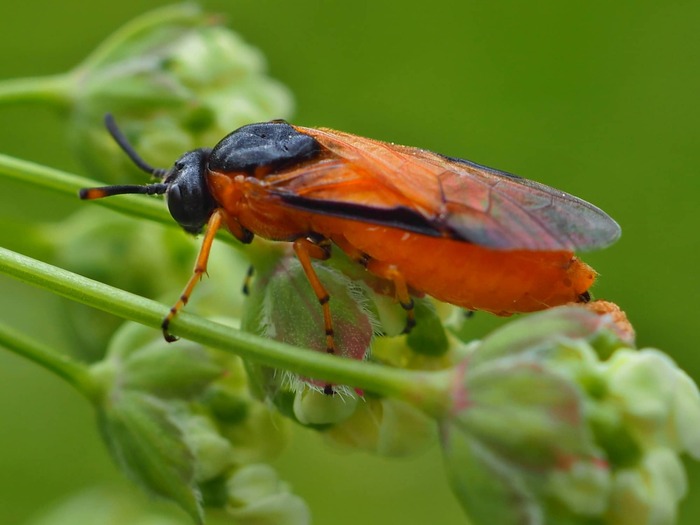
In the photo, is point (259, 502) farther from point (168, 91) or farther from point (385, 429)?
point (168, 91)

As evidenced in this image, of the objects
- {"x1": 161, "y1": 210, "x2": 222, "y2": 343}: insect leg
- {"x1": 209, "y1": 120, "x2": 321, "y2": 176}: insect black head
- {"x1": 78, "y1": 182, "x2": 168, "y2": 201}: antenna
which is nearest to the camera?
{"x1": 161, "y1": 210, "x2": 222, "y2": 343}: insect leg

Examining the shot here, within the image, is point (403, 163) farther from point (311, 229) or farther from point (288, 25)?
point (288, 25)

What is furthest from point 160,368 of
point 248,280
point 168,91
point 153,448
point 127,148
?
point 168,91

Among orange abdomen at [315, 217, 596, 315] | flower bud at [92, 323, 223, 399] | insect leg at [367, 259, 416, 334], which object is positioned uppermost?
orange abdomen at [315, 217, 596, 315]

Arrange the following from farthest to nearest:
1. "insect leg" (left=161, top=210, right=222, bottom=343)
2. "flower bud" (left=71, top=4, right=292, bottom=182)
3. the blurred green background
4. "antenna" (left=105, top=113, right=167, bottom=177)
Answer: the blurred green background
"flower bud" (left=71, top=4, right=292, bottom=182)
"antenna" (left=105, top=113, right=167, bottom=177)
"insect leg" (left=161, top=210, right=222, bottom=343)

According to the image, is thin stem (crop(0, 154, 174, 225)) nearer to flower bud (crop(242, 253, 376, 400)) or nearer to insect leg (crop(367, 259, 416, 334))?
flower bud (crop(242, 253, 376, 400))


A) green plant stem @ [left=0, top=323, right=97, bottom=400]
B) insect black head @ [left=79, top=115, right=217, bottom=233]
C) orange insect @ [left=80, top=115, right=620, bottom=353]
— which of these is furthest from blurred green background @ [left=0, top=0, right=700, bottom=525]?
orange insect @ [left=80, top=115, right=620, bottom=353]

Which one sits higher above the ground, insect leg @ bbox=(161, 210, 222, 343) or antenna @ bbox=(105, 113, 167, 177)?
insect leg @ bbox=(161, 210, 222, 343)
